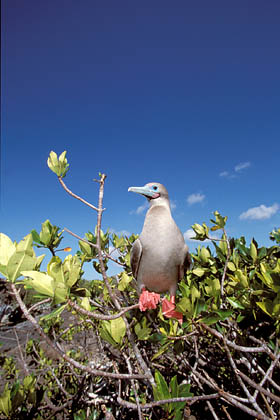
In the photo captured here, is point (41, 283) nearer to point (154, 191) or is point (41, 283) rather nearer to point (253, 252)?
point (154, 191)

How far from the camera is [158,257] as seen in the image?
8.21 ft

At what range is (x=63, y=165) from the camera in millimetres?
1925

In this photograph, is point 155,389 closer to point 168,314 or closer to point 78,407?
point 168,314

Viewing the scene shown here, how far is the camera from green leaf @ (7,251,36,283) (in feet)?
4.88

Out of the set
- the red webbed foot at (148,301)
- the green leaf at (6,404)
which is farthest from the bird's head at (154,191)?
the green leaf at (6,404)

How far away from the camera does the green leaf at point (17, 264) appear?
1.49 m

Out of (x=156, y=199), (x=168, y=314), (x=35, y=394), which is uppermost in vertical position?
(x=156, y=199)

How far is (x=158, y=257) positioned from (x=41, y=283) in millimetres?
1318

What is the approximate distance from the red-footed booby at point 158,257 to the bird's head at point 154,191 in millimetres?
173

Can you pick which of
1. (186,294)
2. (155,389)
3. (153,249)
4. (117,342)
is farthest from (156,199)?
(155,389)

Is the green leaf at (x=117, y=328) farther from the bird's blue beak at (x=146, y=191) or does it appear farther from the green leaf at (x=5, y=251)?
the bird's blue beak at (x=146, y=191)

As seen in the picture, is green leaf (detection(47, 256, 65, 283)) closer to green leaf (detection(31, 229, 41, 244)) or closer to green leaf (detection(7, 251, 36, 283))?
green leaf (detection(7, 251, 36, 283))

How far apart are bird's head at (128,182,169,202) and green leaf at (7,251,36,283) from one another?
1641 millimetres

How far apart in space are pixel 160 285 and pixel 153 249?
44cm
